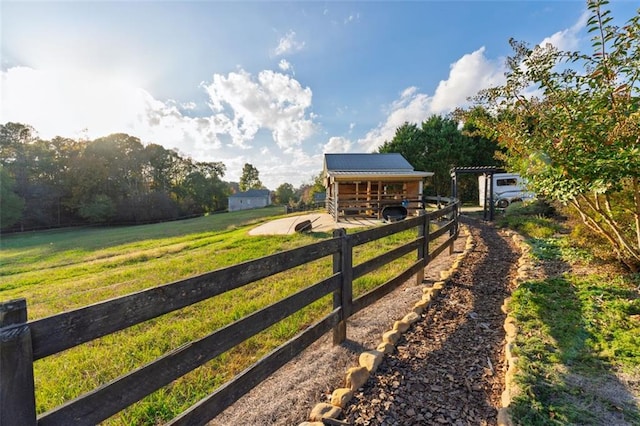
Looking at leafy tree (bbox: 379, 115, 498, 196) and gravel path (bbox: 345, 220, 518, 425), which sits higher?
leafy tree (bbox: 379, 115, 498, 196)

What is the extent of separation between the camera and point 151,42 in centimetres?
550

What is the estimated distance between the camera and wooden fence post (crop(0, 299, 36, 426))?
92 cm

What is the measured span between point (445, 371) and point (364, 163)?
1676cm

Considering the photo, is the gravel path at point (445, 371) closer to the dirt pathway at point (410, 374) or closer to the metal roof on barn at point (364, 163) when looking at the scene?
the dirt pathway at point (410, 374)

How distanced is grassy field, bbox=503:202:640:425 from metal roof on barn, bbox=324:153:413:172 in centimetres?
1394

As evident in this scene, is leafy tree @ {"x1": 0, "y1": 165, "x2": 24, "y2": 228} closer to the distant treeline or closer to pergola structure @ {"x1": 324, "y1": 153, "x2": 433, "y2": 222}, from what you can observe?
the distant treeline

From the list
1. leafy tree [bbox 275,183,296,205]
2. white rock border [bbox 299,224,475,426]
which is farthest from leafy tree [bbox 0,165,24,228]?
leafy tree [bbox 275,183,296,205]

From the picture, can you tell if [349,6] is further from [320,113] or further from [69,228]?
[69,228]

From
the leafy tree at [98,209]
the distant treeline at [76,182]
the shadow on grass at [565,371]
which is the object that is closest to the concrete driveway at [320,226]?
the shadow on grass at [565,371]

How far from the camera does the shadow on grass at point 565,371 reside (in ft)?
5.79

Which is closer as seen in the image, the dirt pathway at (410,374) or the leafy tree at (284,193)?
the dirt pathway at (410,374)

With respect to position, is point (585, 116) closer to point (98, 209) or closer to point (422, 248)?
point (422, 248)

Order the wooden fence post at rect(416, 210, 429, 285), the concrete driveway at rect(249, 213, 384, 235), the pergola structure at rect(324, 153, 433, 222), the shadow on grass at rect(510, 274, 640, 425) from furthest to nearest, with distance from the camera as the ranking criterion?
the pergola structure at rect(324, 153, 433, 222) < the concrete driveway at rect(249, 213, 384, 235) < the wooden fence post at rect(416, 210, 429, 285) < the shadow on grass at rect(510, 274, 640, 425)

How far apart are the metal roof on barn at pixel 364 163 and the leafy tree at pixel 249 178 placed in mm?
55333
